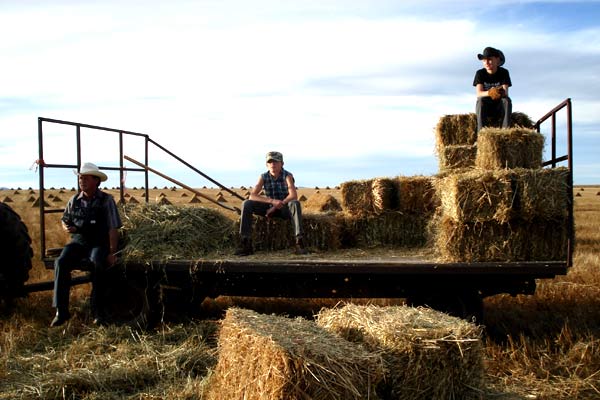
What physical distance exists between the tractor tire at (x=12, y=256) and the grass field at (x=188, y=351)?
0.30 m

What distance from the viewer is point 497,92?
717cm

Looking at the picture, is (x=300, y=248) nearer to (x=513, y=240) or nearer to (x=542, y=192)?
(x=513, y=240)

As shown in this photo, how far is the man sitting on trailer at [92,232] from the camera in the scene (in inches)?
263

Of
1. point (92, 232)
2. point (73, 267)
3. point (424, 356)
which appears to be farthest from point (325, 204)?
point (424, 356)

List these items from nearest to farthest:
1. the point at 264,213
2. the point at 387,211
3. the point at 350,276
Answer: the point at 350,276
the point at 264,213
the point at 387,211

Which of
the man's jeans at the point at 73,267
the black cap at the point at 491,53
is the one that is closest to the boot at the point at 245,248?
the man's jeans at the point at 73,267

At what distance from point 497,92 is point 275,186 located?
2.82 m

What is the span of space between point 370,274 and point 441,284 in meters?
0.70

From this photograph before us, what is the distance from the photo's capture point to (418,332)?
14.0 feet

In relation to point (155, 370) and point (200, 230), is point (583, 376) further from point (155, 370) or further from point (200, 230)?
point (200, 230)

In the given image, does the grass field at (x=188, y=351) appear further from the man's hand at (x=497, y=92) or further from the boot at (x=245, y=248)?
the man's hand at (x=497, y=92)

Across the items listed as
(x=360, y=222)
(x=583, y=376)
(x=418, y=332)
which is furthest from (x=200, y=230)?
(x=583, y=376)

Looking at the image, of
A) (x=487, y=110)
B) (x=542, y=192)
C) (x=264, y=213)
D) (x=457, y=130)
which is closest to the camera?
(x=542, y=192)

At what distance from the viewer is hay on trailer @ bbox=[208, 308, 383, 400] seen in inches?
139
